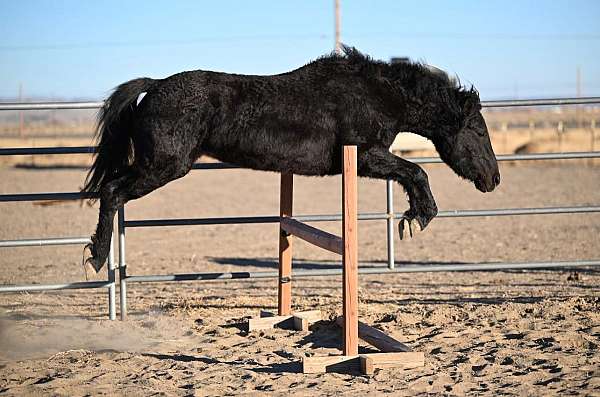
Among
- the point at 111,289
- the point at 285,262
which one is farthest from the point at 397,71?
the point at 111,289

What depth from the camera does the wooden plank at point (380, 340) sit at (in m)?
4.99

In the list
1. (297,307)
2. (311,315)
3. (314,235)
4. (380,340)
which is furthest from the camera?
(297,307)

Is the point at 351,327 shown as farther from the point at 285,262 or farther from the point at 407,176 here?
the point at 285,262

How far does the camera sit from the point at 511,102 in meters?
6.80

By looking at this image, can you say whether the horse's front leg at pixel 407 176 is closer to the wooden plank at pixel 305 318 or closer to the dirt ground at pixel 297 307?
the dirt ground at pixel 297 307

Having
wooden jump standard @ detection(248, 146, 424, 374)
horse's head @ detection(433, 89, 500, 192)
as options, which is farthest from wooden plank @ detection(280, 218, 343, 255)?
horse's head @ detection(433, 89, 500, 192)

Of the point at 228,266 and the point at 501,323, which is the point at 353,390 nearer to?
the point at 501,323

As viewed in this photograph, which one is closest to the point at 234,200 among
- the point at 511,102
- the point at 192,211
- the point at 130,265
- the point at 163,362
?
the point at 192,211

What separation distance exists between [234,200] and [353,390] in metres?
12.3

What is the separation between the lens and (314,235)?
559 centimetres

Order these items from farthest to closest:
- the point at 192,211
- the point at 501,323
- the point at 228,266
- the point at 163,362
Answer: the point at 192,211 < the point at 228,266 < the point at 501,323 < the point at 163,362

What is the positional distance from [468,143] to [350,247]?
4.89 ft

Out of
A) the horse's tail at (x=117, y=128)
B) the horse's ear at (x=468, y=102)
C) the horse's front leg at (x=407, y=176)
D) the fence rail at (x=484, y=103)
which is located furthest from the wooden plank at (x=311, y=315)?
the fence rail at (x=484, y=103)

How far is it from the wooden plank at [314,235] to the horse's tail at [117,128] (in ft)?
4.43
